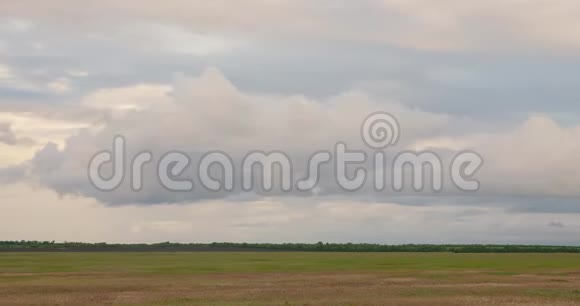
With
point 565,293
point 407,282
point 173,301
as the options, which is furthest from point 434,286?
point 173,301

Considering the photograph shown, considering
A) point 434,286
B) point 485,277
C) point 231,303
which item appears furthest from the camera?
point 485,277

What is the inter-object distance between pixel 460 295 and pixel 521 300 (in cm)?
465

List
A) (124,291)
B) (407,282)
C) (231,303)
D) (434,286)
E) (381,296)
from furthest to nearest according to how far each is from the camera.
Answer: (407,282)
(434,286)
(124,291)
(381,296)
(231,303)

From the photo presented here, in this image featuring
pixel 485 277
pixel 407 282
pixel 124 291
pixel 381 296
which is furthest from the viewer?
pixel 485 277

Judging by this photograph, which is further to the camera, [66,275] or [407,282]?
[66,275]

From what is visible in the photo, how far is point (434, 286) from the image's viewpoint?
206 ft

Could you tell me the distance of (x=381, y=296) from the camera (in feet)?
176

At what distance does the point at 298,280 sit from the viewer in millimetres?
71000

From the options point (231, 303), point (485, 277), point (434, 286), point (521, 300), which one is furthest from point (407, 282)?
point (231, 303)

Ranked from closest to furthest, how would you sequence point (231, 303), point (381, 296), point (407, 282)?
point (231, 303) < point (381, 296) < point (407, 282)

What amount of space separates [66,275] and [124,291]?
23029mm

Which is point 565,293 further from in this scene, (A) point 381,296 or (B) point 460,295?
(A) point 381,296

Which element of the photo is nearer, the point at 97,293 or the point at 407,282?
the point at 97,293

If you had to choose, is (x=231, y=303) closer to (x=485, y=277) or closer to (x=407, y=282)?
(x=407, y=282)
